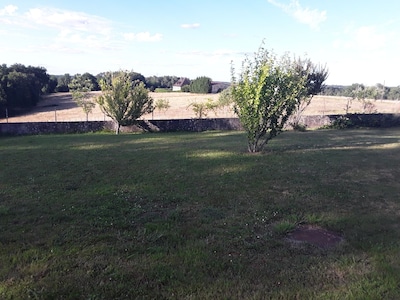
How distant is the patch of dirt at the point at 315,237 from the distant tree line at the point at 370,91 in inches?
1535

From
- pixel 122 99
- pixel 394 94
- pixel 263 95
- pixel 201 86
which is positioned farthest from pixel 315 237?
pixel 394 94

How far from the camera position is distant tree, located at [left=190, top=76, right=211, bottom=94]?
66062 mm

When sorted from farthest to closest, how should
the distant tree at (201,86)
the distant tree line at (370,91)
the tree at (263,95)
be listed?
1. the distant tree at (201,86)
2. the distant tree line at (370,91)
3. the tree at (263,95)

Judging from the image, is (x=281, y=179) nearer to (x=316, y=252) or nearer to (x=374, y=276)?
(x=316, y=252)

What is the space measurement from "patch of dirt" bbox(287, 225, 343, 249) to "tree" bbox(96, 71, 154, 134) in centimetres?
1755

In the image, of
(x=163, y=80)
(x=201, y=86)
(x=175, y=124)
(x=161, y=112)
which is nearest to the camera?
(x=175, y=124)

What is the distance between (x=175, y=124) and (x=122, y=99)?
12.4 feet

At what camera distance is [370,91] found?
3906cm

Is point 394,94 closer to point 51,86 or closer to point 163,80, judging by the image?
point 163,80

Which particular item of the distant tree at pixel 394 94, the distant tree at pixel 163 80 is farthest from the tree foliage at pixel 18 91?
the distant tree at pixel 394 94

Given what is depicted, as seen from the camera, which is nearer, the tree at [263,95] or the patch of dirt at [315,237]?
the patch of dirt at [315,237]

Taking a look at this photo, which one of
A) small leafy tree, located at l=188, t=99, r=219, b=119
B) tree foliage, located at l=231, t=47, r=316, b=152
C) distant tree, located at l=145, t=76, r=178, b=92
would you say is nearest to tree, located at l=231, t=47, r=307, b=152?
tree foliage, located at l=231, t=47, r=316, b=152

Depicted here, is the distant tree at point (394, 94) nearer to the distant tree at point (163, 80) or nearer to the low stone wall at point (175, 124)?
the low stone wall at point (175, 124)

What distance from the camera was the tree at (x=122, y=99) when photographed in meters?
20.7
